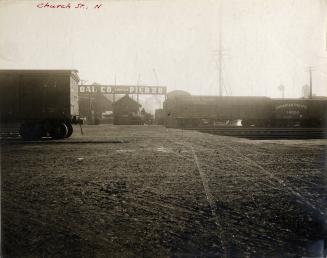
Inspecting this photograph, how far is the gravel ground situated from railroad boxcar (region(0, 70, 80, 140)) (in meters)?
8.03

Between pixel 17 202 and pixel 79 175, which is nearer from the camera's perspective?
pixel 17 202

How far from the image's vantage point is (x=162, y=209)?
4781mm

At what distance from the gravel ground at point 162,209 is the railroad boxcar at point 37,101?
8033mm

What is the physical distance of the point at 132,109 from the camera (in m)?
59.8

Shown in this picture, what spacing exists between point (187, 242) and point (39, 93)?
595 inches

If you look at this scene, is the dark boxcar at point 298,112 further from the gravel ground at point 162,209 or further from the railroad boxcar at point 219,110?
the gravel ground at point 162,209

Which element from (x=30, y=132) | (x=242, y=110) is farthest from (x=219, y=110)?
(x=30, y=132)

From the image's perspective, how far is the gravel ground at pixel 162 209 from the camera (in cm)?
353

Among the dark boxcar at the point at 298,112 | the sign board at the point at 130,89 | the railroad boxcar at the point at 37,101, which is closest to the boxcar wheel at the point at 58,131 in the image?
the railroad boxcar at the point at 37,101

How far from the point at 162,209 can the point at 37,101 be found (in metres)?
13.8

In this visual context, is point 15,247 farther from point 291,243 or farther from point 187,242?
point 291,243

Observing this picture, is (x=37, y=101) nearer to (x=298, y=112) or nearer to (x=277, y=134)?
→ (x=277, y=134)

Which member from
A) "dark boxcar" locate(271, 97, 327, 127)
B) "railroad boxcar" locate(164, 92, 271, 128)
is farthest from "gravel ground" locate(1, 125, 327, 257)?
"dark boxcar" locate(271, 97, 327, 127)

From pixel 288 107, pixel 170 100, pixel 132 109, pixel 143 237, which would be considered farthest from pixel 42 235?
pixel 132 109
